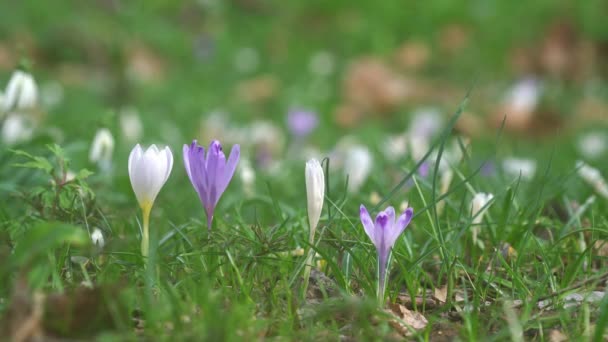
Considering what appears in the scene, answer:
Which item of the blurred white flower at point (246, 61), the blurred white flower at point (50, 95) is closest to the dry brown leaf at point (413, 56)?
the blurred white flower at point (246, 61)

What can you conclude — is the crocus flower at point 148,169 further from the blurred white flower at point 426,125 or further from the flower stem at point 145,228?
the blurred white flower at point 426,125

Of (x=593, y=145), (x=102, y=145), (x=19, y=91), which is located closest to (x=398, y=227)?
(x=102, y=145)

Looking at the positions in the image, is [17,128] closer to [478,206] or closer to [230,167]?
[230,167]

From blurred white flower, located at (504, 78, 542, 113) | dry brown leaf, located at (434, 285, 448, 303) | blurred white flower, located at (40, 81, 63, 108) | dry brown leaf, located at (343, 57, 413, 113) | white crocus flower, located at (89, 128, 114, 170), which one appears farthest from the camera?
dry brown leaf, located at (343, 57, 413, 113)

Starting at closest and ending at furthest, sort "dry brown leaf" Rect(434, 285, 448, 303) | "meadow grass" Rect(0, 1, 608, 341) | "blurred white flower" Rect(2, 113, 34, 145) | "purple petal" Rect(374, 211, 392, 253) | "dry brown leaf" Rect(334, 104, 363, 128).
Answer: "meadow grass" Rect(0, 1, 608, 341) < "purple petal" Rect(374, 211, 392, 253) < "dry brown leaf" Rect(434, 285, 448, 303) < "blurred white flower" Rect(2, 113, 34, 145) < "dry brown leaf" Rect(334, 104, 363, 128)

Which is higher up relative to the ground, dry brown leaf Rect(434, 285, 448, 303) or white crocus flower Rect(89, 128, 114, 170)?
white crocus flower Rect(89, 128, 114, 170)

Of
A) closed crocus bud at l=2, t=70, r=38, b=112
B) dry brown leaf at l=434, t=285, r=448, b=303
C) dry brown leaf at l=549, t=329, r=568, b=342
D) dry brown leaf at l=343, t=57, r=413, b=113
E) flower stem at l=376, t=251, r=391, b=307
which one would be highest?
dry brown leaf at l=343, t=57, r=413, b=113

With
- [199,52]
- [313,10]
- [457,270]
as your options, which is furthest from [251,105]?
[457,270]

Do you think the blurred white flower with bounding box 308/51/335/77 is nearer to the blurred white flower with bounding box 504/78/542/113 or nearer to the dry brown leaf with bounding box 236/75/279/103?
the dry brown leaf with bounding box 236/75/279/103

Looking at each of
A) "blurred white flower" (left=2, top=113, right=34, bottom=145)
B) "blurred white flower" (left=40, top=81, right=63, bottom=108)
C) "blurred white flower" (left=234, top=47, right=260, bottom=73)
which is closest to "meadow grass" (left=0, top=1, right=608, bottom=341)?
"blurred white flower" (left=2, top=113, right=34, bottom=145)
